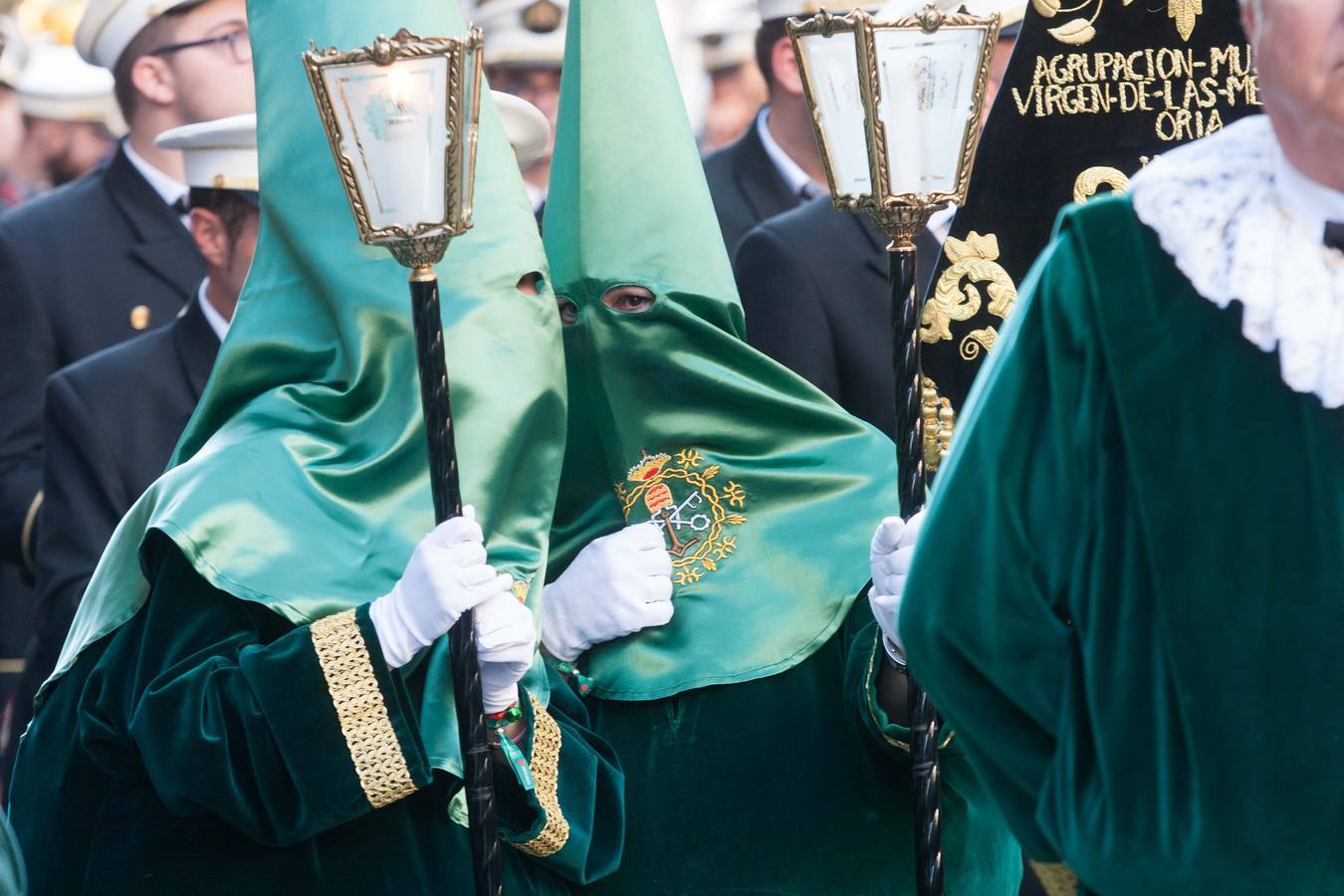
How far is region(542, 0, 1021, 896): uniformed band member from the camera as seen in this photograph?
4.07 meters

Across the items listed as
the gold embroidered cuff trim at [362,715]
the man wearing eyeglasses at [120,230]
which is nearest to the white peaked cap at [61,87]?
the man wearing eyeglasses at [120,230]

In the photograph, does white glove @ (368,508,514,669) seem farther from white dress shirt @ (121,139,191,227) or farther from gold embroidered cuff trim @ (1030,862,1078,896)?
white dress shirt @ (121,139,191,227)

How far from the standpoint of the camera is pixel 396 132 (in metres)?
3.32

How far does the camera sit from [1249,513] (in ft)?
8.04

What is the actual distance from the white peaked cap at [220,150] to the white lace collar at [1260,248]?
10.2 feet

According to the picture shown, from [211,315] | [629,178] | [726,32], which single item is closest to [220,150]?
[211,315]

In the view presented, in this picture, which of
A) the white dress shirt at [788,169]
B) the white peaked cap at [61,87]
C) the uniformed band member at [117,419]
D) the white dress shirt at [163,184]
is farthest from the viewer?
the white peaked cap at [61,87]

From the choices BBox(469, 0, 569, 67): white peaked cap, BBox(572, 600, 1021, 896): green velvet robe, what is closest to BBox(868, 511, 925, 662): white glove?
BBox(572, 600, 1021, 896): green velvet robe

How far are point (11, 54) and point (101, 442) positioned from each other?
3.18 metres

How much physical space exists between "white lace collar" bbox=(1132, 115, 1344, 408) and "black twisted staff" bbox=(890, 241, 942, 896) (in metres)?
1.12

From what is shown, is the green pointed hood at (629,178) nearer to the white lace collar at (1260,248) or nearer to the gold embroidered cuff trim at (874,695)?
the gold embroidered cuff trim at (874,695)

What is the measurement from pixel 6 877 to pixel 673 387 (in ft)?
5.27

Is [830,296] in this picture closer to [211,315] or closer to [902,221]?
[211,315]

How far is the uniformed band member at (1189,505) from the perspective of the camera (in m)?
2.42
